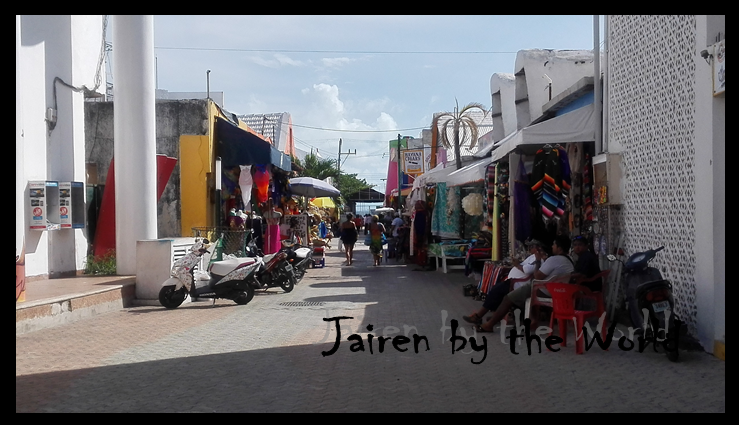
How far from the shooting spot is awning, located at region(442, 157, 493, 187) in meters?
15.2

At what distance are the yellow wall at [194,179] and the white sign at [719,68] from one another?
12.6 m

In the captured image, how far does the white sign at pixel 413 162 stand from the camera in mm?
35469

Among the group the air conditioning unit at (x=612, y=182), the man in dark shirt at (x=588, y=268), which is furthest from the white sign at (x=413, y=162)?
the man in dark shirt at (x=588, y=268)

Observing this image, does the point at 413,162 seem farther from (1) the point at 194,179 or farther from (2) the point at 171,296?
(2) the point at 171,296

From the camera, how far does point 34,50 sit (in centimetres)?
1330

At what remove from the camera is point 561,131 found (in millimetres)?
10969

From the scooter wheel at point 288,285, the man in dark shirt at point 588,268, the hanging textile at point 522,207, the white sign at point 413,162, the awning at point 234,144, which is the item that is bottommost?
the scooter wheel at point 288,285

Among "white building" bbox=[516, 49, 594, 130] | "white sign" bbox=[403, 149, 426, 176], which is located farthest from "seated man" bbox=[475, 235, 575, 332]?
"white sign" bbox=[403, 149, 426, 176]

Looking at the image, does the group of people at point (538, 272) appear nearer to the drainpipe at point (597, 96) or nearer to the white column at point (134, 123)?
the drainpipe at point (597, 96)

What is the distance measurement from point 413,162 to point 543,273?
26.8 metres
